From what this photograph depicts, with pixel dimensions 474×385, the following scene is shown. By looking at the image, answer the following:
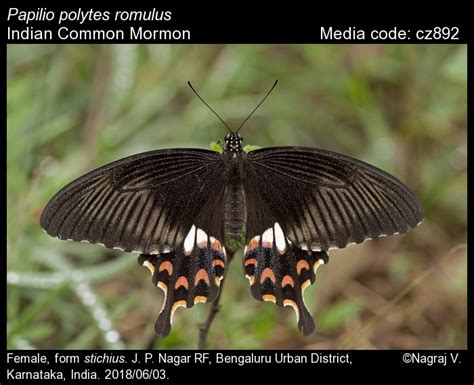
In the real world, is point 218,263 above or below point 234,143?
below

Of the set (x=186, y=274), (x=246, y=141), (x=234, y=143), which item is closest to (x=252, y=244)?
(x=186, y=274)

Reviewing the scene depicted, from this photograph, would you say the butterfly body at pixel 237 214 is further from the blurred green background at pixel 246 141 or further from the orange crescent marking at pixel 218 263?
the blurred green background at pixel 246 141

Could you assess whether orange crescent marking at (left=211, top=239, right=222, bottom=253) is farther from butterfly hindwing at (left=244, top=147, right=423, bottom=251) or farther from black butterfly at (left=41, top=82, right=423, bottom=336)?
butterfly hindwing at (left=244, top=147, right=423, bottom=251)

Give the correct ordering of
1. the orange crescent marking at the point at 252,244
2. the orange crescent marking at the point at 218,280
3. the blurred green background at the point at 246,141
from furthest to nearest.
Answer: the blurred green background at the point at 246,141 → the orange crescent marking at the point at 252,244 → the orange crescent marking at the point at 218,280

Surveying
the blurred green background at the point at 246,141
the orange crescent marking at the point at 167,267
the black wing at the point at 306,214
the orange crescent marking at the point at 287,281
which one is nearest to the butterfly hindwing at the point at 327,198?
the black wing at the point at 306,214

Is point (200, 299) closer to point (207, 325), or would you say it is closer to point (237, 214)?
point (207, 325)

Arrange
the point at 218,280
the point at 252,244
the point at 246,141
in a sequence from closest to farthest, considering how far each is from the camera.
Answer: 1. the point at 218,280
2. the point at 252,244
3. the point at 246,141
